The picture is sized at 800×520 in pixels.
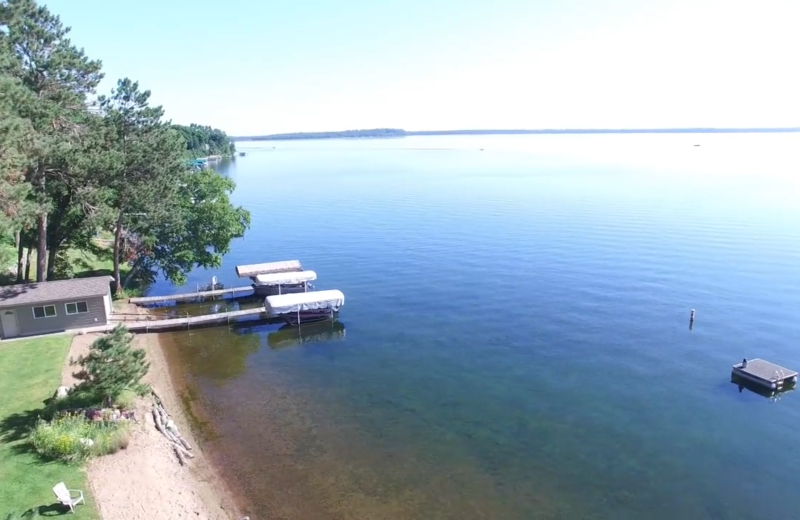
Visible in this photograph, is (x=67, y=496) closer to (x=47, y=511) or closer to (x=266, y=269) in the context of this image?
(x=47, y=511)

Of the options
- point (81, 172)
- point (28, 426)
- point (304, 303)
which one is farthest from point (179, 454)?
point (81, 172)

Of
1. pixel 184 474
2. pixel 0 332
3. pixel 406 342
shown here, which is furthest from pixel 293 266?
pixel 184 474

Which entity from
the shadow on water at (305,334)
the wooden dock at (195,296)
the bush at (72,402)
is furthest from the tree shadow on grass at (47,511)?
the wooden dock at (195,296)

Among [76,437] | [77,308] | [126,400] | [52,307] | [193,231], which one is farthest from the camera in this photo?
[193,231]

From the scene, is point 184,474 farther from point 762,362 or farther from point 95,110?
point 762,362

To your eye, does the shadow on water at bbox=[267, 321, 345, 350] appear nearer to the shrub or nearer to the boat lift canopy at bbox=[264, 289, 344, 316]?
the boat lift canopy at bbox=[264, 289, 344, 316]
